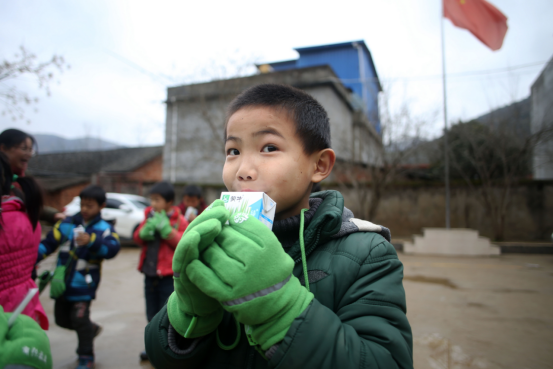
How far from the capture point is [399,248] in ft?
32.7

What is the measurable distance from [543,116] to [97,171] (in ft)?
81.0

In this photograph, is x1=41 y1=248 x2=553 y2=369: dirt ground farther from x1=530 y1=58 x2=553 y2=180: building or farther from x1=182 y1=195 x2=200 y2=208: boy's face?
x1=530 y1=58 x2=553 y2=180: building

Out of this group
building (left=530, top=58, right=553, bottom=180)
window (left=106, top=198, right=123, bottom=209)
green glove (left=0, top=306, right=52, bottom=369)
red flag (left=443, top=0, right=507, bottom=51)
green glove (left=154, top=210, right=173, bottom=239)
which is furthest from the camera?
building (left=530, top=58, right=553, bottom=180)

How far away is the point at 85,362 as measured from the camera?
2.87 meters

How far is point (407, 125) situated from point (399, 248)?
151 inches

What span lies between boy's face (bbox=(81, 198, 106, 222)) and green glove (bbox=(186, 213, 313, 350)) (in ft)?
9.48

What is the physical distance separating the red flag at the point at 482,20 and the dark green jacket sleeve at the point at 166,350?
11112mm

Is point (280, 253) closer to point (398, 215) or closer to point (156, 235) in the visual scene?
point (156, 235)

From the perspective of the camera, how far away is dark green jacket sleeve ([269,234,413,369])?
0.78 metres

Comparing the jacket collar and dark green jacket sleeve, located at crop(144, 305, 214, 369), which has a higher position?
the jacket collar

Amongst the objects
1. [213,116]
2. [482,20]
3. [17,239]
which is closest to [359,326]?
[17,239]

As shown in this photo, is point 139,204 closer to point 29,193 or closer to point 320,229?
point 29,193

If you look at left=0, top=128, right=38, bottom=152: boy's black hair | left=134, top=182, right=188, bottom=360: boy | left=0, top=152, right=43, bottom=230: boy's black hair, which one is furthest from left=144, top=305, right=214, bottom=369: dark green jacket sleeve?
left=134, top=182, right=188, bottom=360: boy

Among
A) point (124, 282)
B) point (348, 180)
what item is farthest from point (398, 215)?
point (124, 282)
